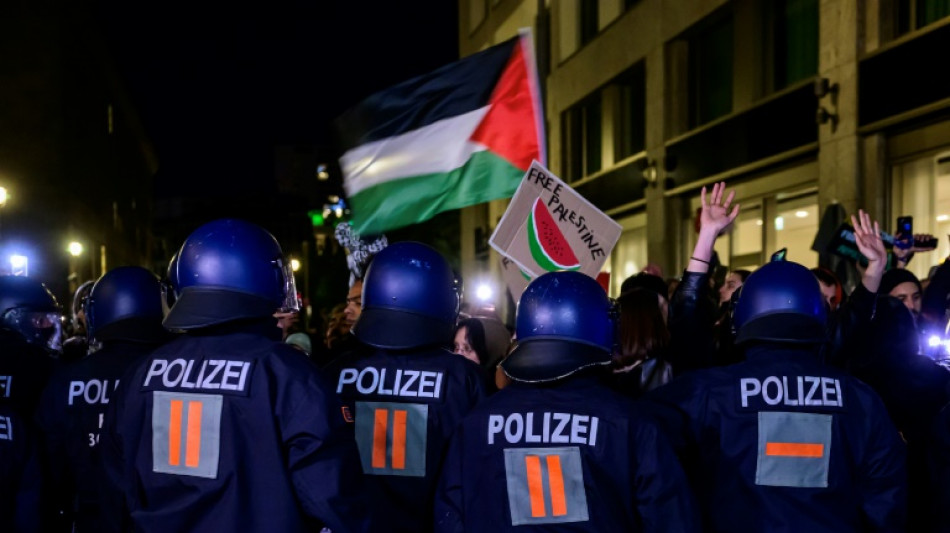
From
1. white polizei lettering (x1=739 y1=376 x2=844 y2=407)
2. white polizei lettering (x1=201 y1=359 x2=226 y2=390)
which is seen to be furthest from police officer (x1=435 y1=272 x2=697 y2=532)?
white polizei lettering (x1=201 y1=359 x2=226 y2=390)

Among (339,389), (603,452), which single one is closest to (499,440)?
(603,452)

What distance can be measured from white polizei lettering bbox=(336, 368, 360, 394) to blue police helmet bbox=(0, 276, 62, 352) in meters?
2.22

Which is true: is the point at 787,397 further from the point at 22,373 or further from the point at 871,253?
the point at 22,373

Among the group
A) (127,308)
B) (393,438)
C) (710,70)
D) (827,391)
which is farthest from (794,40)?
(393,438)

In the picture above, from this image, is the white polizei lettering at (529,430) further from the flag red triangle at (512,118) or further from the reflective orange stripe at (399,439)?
the flag red triangle at (512,118)

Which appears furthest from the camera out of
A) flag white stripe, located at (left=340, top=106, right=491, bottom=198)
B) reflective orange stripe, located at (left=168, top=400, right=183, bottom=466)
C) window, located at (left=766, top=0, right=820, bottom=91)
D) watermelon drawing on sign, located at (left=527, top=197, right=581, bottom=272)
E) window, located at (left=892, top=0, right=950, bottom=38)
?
window, located at (left=766, top=0, right=820, bottom=91)

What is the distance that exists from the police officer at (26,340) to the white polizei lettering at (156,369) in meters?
1.71

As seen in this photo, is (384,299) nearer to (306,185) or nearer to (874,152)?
(874,152)

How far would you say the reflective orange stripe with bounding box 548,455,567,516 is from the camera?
306 cm

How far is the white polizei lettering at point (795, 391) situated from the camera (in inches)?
138

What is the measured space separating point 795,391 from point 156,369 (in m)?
2.38

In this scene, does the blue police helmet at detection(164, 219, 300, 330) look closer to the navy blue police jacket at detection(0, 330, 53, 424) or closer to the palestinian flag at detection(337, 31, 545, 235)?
the navy blue police jacket at detection(0, 330, 53, 424)

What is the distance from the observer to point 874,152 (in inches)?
471

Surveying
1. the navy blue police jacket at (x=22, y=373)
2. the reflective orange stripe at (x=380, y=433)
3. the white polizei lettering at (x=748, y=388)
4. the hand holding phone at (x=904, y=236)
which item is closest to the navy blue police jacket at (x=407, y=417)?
the reflective orange stripe at (x=380, y=433)
